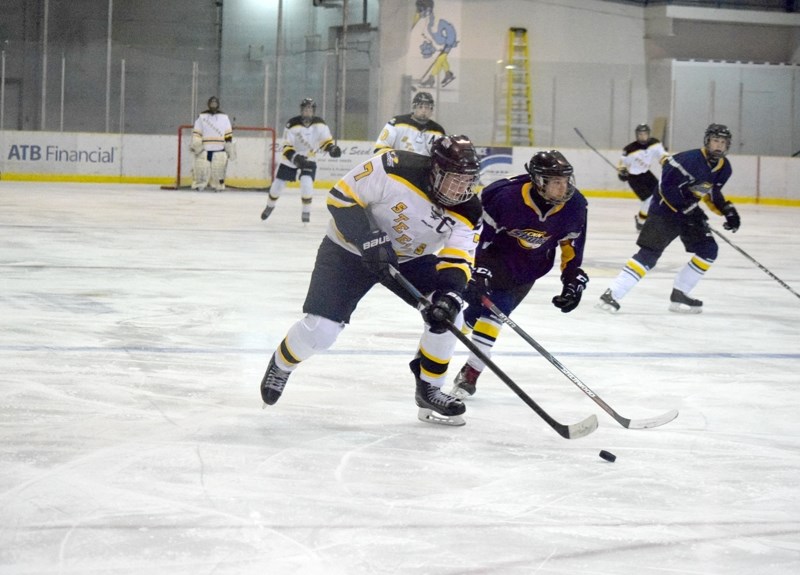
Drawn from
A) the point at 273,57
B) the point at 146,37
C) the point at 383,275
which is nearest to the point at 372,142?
the point at 273,57

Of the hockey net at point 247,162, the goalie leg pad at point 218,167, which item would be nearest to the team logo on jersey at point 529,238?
the goalie leg pad at point 218,167

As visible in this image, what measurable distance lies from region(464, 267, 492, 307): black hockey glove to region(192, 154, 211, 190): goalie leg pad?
13472mm

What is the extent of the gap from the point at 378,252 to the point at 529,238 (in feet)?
2.87

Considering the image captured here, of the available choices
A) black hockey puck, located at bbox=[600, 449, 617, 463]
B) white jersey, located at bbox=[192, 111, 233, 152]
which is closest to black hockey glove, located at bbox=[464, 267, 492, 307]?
black hockey puck, located at bbox=[600, 449, 617, 463]

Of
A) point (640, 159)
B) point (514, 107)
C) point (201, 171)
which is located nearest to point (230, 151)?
point (201, 171)

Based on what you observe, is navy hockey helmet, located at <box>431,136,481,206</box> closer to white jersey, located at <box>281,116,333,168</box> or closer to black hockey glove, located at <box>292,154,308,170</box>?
black hockey glove, located at <box>292,154,308,170</box>

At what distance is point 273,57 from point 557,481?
1685 cm

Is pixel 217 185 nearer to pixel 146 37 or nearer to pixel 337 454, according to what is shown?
pixel 146 37

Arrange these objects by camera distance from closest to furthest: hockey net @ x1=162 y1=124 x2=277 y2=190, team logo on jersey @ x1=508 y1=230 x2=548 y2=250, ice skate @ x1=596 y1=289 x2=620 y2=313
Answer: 1. team logo on jersey @ x1=508 y1=230 x2=548 y2=250
2. ice skate @ x1=596 y1=289 x2=620 y2=313
3. hockey net @ x1=162 y1=124 x2=277 y2=190

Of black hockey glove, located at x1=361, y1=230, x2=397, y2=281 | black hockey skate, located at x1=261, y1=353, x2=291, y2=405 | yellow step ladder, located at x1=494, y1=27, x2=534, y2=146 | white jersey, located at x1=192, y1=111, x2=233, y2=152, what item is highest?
yellow step ladder, located at x1=494, y1=27, x2=534, y2=146

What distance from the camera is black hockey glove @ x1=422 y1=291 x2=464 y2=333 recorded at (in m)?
3.51

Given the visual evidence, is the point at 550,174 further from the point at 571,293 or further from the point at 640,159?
the point at 640,159

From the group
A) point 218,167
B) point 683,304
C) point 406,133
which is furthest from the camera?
point 218,167

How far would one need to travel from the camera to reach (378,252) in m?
3.51
